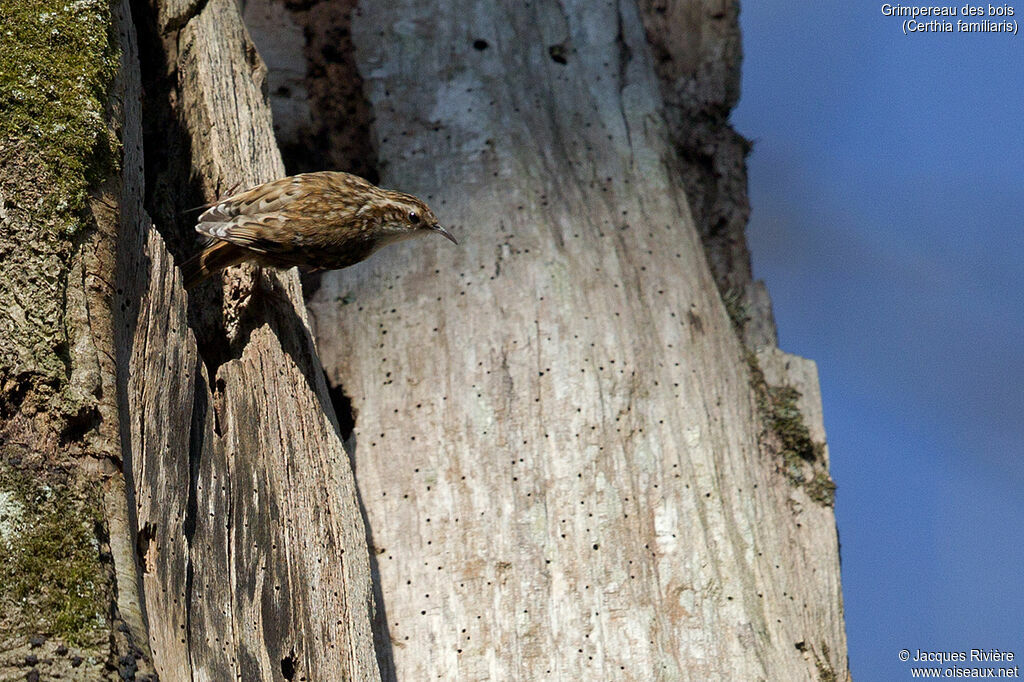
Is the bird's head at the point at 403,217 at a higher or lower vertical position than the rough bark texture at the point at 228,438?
higher

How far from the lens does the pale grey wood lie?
3924 millimetres

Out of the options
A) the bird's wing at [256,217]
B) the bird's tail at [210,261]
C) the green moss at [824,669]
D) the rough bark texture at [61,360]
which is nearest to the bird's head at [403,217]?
the bird's wing at [256,217]

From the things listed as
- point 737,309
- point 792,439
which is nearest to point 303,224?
point 792,439

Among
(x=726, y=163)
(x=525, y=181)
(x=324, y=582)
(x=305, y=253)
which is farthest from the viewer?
(x=726, y=163)

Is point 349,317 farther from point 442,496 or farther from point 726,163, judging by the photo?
point 726,163

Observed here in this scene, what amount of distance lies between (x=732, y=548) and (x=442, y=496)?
3.60ft

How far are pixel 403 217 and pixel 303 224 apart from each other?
20.4 inches

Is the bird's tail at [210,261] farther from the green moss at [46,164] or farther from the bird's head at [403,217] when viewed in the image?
the green moss at [46,164]

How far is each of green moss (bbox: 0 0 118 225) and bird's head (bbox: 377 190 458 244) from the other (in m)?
1.20

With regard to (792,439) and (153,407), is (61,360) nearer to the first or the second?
(153,407)

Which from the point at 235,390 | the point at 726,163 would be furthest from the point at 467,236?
the point at 726,163

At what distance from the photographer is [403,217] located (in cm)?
400

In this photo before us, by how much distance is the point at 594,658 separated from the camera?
3818 millimetres

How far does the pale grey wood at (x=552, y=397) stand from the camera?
392cm
